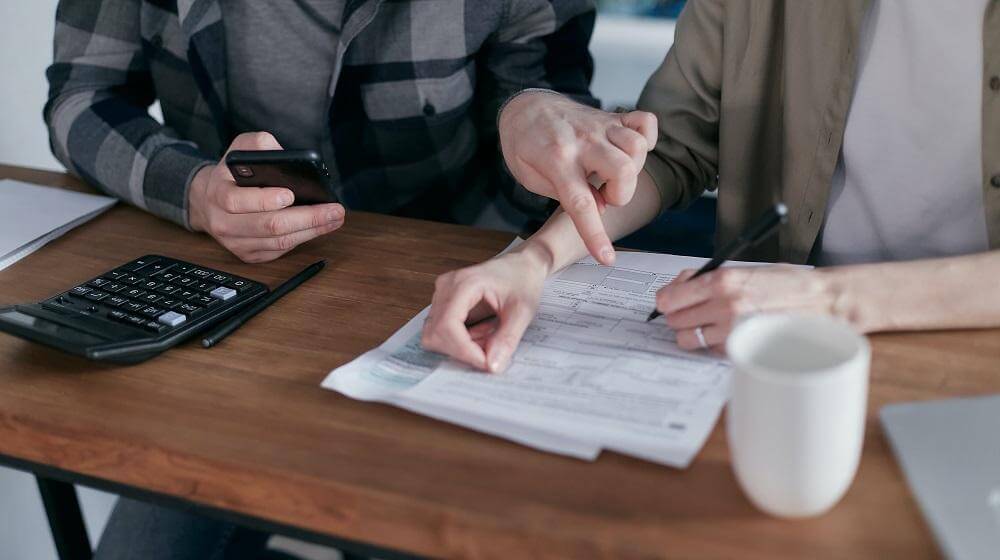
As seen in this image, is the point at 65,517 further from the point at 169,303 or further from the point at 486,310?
the point at 486,310

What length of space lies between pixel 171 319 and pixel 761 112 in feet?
2.27

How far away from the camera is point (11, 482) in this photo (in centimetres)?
159

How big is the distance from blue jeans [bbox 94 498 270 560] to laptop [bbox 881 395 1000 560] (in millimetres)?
811

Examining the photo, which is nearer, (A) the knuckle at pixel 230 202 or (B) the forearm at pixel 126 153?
(A) the knuckle at pixel 230 202

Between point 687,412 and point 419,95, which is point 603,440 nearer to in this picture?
point 687,412

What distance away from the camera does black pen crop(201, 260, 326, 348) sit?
89 centimetres

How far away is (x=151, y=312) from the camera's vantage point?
0.90 m

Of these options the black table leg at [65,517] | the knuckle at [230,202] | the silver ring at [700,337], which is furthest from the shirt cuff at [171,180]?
the silver ring at [700,337]

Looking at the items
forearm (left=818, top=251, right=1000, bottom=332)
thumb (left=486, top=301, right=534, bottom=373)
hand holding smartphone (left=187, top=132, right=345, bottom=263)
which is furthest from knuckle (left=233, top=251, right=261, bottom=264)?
forearm (left=818, top=251, right=1000, bottom=332)

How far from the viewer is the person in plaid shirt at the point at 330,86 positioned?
51.7 inches

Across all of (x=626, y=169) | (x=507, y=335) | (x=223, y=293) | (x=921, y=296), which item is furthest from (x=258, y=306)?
(x=921, y=296)

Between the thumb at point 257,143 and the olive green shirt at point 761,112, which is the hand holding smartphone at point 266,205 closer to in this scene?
the thumb at point 257,143

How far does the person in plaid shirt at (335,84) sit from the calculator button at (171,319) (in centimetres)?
37

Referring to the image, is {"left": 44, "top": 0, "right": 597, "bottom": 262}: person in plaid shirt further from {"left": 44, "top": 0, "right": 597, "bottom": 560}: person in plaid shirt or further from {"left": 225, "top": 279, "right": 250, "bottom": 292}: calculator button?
{"left": 225, "top": 279, "right": 250, "bottom": 292}: calculator button
